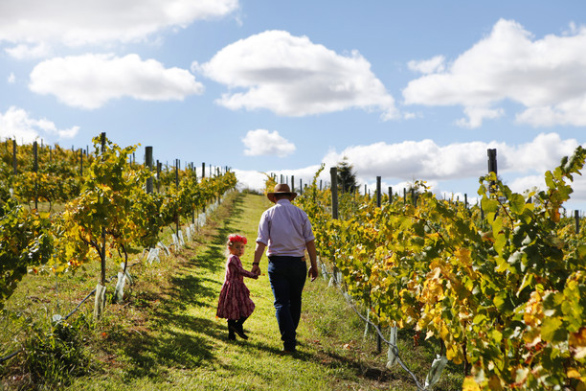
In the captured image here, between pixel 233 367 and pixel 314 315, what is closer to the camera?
pixel 233 367

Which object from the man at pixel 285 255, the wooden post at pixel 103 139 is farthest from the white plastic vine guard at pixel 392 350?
the wooden post at pixel 103 139

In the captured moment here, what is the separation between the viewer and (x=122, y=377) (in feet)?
13.0

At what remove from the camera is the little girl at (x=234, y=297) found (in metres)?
5.08

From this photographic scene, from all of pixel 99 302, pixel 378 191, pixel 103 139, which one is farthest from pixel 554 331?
pixel 378 191

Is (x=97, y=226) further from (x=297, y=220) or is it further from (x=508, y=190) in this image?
(x=508, y=190)

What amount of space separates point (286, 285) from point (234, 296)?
748 mm

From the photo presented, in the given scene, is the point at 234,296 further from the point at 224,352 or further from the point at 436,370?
the point at 436,370

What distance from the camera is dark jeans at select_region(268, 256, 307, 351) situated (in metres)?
4.64

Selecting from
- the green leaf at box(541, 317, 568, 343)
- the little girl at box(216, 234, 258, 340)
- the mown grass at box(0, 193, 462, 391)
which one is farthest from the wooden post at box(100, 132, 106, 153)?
the green leaf at box(541, 317, 568, 343)

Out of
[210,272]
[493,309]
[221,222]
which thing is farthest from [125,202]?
[221,222]

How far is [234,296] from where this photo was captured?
200 inches

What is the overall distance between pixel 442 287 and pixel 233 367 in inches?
99.4

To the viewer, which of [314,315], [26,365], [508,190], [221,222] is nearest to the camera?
[508,190]

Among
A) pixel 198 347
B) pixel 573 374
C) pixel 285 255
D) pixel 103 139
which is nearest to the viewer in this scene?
pixel 573 374
